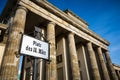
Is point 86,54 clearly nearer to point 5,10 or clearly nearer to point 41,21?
point 41,21

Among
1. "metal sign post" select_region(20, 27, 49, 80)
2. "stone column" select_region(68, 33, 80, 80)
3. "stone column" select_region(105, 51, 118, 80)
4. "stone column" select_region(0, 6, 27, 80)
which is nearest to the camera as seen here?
"metal sign post" select_region(20, 27, 49, 80)

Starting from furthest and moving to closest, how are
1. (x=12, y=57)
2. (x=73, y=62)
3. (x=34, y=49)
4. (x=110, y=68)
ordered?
(x=110, y=68), (x=73, y=62), (x=12, y=57), (x=34, y=49)

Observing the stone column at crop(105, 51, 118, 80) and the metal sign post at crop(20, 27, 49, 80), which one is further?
the stone column at crop(105, 51, 118, 80)

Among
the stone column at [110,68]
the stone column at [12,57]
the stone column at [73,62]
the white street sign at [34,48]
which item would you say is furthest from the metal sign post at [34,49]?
the stone column at [110,68]

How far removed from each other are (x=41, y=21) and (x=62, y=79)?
816 cm

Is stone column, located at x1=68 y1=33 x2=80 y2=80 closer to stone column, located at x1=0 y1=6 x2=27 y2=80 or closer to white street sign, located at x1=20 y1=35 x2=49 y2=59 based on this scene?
stone column, located at x1=0 y1=6 x2=27 y2=80

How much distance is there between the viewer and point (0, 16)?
1427cm

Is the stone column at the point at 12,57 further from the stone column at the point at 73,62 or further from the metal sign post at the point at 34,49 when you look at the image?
the stone column at the point at 73,62

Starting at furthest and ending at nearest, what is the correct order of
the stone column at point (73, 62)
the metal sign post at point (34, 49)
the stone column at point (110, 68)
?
1. the stone column at point (110, 68)
2. the stone column at point (73, 62)
3. the metal sign post at point (34, 49)

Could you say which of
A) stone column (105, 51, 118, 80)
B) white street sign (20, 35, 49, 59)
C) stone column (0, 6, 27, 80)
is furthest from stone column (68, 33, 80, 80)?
stone column (105, 51, 118, 80)

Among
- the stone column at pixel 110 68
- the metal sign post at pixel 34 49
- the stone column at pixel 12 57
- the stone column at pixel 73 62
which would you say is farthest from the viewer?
the stone column at pixel 110 68

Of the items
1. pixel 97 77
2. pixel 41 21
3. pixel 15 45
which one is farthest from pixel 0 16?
pixel 97 77

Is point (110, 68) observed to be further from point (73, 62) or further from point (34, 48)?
point (34, 48)

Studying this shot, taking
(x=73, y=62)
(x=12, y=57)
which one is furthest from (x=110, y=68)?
(x=12, y=57)
